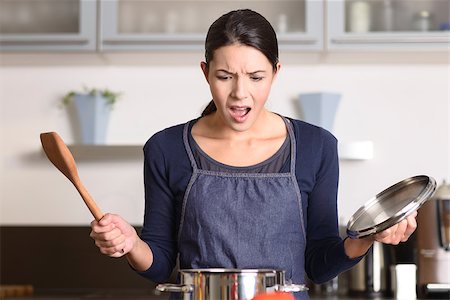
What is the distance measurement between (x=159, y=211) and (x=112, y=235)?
1.20 ft

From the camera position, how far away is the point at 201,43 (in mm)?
3346

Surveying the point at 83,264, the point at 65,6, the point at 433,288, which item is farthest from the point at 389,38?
the point at 83,264

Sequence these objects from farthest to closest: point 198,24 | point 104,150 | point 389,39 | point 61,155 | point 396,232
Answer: point 104,150 < point 198,24 < point 389,39 < point 396,232 < point 61,155

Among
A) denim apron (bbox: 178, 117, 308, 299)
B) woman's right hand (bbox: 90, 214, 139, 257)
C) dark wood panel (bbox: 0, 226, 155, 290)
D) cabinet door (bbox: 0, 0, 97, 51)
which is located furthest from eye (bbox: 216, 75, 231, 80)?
dark wood panel (bbox: 0, 226, 155, 290)

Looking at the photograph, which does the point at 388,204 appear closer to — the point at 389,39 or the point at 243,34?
the point at 243,34

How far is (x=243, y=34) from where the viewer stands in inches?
62.7

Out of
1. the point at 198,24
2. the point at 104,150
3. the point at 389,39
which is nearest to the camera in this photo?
the point at 389,39

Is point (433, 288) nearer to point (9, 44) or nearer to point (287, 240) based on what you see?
point (287, 240)

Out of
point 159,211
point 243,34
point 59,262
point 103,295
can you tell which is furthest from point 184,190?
point 59,262

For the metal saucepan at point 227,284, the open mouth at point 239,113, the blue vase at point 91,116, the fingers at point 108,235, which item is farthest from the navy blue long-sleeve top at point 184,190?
the blue vase at point 91,116

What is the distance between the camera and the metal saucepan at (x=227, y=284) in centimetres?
130

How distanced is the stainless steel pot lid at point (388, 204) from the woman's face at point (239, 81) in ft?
0.90

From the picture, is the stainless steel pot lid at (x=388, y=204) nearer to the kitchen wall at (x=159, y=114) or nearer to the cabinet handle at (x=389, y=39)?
the cabinet handle at (x=389, y=39)

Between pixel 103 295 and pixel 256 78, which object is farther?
pixel 103 295
